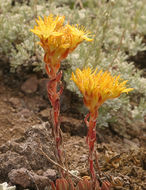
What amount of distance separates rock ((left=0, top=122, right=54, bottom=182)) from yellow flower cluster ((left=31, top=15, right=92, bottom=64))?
622mm

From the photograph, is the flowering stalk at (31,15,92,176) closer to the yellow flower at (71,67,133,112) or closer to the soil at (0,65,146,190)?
the yellow flower at (71,67,133,112)

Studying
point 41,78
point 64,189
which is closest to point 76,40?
point 64,189

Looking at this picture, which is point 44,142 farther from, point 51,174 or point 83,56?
point 83,56

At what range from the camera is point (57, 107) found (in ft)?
5.43

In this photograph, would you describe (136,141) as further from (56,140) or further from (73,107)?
(56,140)

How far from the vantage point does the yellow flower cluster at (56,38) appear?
152 centimetres

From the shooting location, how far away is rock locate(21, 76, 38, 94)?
3.35 meters

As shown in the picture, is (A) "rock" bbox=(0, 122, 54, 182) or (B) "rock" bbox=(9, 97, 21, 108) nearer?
(A) "rock" bbox=(0, 122, 54, 182)

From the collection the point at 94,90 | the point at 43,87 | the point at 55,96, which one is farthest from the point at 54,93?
the point at 43,87

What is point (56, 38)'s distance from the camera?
1541 millimetres

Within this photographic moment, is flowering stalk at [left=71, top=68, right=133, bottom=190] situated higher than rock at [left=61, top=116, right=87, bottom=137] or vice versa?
flowering stalk at [left=71, top=68, right=133, bottom=190]

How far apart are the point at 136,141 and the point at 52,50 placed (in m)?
1.91

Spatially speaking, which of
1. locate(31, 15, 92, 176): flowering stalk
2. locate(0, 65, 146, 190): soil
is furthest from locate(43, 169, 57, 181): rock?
locate(31, 15, 92, 176): flowering stalk

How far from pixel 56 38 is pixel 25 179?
91cm
